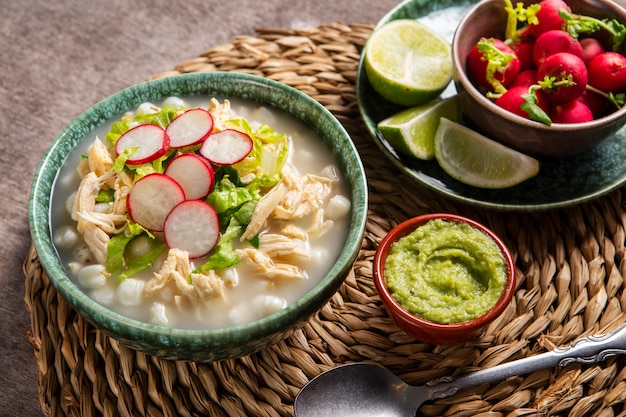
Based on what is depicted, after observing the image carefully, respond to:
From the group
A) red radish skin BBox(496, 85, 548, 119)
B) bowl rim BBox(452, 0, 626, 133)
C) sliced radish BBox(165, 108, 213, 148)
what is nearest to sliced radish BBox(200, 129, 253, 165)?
sliced radish BBox(165, 108, 213, 148)

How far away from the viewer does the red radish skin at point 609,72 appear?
8.79 feet

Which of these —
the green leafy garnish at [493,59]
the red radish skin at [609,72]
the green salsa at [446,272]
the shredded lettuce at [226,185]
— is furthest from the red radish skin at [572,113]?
the shredded lettuce at [226,185]

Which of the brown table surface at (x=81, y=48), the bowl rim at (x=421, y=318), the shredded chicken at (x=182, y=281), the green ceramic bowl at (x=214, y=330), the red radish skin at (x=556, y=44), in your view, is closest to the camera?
the green ceramic bowl at (x=214, y=330)

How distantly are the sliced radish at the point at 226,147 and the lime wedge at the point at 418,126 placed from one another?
2.03ft

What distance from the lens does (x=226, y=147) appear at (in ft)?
7.75

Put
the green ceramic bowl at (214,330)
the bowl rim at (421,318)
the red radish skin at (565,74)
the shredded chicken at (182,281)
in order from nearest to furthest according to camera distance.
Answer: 1. the green ceramic bowl at (214,330)
2. the shredded chicken at (182,281)
3. the bowl rim at (421,318)
4. the red radish skin at (565,74)

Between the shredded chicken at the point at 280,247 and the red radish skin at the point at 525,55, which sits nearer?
the shredded chicken at the point at 280,247

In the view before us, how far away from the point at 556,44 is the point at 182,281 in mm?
1634

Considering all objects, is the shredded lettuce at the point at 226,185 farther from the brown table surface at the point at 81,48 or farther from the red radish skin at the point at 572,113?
the red radish skin at the point at 572,113

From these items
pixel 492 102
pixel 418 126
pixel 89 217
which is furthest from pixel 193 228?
pixel 492 102

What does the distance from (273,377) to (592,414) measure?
1.02 metres

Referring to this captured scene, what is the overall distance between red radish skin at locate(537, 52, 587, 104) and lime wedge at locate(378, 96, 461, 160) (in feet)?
1.31

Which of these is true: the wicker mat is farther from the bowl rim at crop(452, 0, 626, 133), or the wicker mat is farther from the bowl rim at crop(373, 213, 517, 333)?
the bowl rim at crop(452, 0, 626, 133)

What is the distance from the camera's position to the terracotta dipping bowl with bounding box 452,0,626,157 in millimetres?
2551
